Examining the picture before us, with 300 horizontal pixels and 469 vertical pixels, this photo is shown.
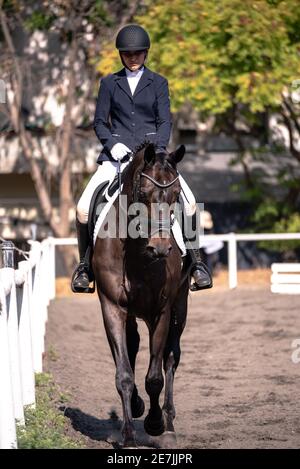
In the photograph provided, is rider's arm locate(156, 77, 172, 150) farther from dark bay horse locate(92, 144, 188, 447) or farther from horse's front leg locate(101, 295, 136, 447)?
horse's front leg locate(101, 295, 136, 447)

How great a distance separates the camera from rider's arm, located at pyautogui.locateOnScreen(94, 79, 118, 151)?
9.12 meters

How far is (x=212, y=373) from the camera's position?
13047mm

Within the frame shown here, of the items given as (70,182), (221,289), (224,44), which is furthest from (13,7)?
(221,289)

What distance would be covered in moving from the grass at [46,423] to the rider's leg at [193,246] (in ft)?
5.88

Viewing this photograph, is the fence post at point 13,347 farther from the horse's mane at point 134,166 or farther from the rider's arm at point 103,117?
the rider's arm at point 103,117

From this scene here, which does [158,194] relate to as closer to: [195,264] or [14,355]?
[14,355]

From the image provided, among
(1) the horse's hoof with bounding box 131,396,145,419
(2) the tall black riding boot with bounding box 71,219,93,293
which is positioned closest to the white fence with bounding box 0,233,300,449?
(2) the tall black riding boot with bounding box 71,219,93,293

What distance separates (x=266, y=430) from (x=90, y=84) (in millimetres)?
21360

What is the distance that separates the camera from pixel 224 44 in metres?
24.0

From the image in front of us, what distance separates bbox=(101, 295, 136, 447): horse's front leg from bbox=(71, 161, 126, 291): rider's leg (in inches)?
20.2

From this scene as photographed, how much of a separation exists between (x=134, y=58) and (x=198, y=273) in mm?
2083

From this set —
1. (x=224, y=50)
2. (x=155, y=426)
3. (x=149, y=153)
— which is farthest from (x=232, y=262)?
(x=149, y=153)

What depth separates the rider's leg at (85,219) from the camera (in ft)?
29.9
